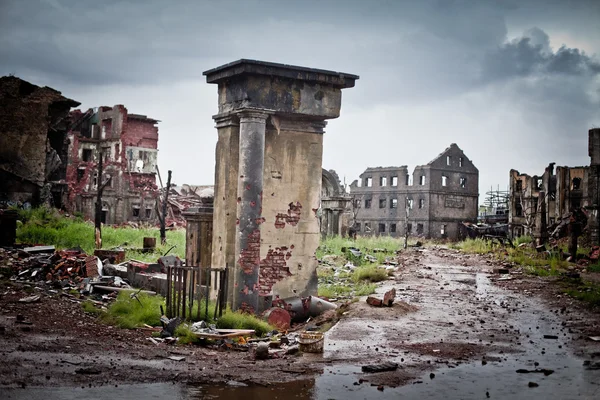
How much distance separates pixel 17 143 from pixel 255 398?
29.3 meters

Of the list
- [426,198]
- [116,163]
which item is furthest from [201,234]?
[426,198]

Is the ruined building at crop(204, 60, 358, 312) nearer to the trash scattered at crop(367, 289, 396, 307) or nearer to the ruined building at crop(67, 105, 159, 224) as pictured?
the trash scattered at crop(367, 289, 396, 307)

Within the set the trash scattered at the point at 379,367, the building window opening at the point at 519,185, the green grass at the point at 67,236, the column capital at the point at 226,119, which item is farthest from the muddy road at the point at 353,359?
the building window opening at the point at 519,185

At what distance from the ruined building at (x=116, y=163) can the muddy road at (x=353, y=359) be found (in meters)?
34.7

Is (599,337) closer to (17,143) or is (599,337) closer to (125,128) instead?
(17,143)

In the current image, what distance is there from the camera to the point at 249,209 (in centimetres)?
1202

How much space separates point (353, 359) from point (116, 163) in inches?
1653

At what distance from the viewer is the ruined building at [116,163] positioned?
4562cm

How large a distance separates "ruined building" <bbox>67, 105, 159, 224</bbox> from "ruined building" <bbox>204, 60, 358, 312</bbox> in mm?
34501

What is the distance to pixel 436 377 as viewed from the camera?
24.3 ft

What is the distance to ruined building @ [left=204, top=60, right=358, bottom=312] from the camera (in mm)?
12031

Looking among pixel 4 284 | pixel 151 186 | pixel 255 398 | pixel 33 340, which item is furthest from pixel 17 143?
pixel 255 398

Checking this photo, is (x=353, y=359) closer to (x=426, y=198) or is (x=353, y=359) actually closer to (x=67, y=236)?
(x=67, y=236)

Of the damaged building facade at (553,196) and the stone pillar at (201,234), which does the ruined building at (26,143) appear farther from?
the damaged building facade at (553,196)
